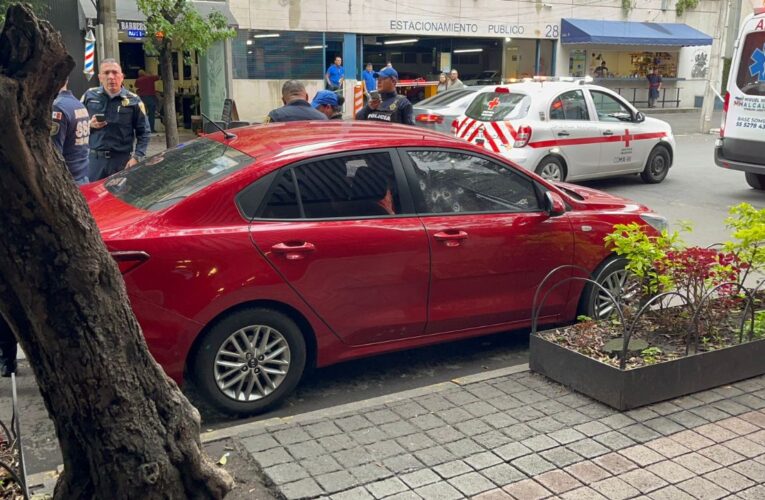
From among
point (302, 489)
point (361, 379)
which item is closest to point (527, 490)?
point (302, 489)

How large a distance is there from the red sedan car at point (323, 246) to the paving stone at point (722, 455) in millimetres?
1717

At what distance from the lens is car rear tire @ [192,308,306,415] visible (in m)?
4.52

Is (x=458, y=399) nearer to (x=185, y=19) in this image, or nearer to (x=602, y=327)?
Answer: (x=602, y=327)

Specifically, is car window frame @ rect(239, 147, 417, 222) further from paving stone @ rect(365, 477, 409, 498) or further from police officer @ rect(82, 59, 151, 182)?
police officer @ rect(82, 59, 151, 182)

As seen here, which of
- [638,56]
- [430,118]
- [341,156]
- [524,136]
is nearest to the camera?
[341,156]

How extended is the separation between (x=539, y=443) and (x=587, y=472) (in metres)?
0.35

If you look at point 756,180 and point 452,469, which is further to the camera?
point 756,180

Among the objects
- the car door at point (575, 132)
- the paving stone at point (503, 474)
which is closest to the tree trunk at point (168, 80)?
the car door at point (575, 132)

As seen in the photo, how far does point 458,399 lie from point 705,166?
1289cm

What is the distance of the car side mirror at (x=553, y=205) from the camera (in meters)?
5.53

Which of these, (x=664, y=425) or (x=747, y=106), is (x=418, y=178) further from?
(x=747, y=106)

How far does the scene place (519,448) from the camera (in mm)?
4141

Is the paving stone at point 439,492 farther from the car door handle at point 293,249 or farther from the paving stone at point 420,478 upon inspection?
the car door handle at point 293,249

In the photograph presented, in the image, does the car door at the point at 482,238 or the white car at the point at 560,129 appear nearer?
the car door at the point at 482,238
